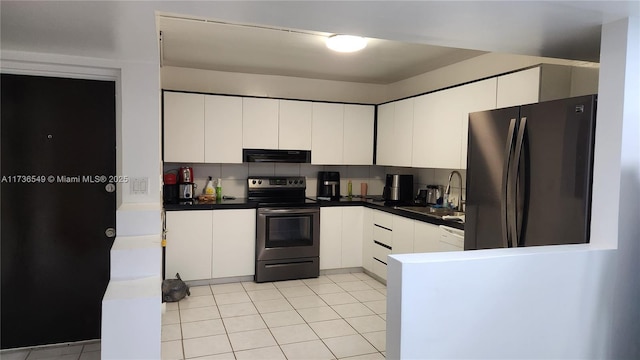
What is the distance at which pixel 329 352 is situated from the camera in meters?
2.89

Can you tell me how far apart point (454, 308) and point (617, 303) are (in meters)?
0.94

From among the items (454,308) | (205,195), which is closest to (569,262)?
(454,308)

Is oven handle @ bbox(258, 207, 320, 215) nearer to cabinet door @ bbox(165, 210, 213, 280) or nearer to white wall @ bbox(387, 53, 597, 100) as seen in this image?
cabinet door @ bbox(165, 210, 213, 280)

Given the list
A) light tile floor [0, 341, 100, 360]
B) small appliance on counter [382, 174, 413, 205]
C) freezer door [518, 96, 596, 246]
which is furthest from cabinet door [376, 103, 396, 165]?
light tile floor [0, 341, 100, 360]

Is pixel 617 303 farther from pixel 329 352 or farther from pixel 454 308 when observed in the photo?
pixel 329 352

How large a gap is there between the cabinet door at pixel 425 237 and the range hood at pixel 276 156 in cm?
158

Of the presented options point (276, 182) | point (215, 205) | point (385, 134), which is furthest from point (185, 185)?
point (385, 134)

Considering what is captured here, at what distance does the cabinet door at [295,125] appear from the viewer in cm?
471

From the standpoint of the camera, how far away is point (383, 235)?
445cm

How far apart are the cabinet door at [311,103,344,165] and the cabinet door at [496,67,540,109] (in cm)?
208

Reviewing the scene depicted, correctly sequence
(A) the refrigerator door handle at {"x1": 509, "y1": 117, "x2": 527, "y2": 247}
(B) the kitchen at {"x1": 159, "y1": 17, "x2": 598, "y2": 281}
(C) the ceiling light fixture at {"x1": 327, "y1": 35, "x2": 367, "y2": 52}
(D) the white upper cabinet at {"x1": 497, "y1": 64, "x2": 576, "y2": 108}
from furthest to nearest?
1. (B) the kitchen at {"x1": 159, "y1": 17, "x2": 598, "y2": 281}
2. (C) the ceiling light fixture at {"x1": 327, "y1": 35, "x2": 367, "y2": 52}
3. (D) the white upper cabinet at {"x1": 497, "y1": 64, "x2": 576, "y2": 108}
4. (A) the refrigerator door handle at {"x1": 509, "y1": 117, "x2": 527, "y2": 247}

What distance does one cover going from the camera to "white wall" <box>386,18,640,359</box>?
1.75m

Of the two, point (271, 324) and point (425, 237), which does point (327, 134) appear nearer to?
point (425, 237)

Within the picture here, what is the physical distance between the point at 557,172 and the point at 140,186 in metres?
2.49
